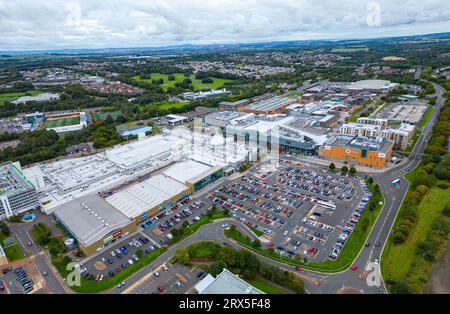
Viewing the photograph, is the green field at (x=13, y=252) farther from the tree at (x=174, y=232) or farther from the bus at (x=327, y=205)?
the bus at (x=327, y=205)

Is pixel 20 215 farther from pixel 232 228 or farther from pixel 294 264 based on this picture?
pixel 294 264

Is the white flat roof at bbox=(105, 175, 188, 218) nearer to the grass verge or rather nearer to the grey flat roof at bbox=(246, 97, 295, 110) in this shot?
the grass verge

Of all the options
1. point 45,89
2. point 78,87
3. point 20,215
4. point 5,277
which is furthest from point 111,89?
point 5,277

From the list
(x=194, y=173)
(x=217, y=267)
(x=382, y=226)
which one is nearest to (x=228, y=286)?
(x=217, y=267)

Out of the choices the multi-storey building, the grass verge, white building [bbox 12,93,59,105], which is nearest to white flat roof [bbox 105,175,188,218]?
the grass verge

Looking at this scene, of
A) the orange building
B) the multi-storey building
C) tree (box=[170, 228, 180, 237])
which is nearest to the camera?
tree (box=[170, 228, 180, 237])
